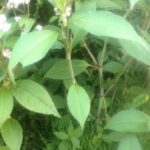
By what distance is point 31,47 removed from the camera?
90 centimetres

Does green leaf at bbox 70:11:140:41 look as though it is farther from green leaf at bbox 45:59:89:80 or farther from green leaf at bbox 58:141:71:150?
green leaf at bbox 58:141:71:150

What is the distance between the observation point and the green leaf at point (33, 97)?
1.02 m

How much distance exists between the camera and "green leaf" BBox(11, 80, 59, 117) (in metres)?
1.02

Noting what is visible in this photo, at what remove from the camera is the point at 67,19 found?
95 centimetres

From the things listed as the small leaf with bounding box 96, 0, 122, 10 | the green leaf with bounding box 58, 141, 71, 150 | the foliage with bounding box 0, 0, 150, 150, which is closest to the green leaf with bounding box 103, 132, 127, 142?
the foliage with bounding box 0, 0, 150, 150

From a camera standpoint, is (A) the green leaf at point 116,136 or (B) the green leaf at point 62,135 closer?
(A) the green leaf at point 116,136

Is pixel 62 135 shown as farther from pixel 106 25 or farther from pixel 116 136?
pixel 106 25

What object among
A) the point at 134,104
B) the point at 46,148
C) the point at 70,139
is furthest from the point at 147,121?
the point at 46,148

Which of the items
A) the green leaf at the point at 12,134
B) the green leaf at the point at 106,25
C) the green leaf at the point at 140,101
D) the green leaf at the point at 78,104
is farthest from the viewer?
the green leaf at the point at 140,101

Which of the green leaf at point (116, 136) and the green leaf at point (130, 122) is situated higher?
the green leaf at point (130, 122)

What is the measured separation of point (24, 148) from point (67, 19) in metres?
0.57

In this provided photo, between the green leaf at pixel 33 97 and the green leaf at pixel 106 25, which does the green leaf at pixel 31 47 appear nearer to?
the green leaf at pixel 106 25

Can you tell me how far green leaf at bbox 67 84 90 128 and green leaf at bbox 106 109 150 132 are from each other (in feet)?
0.42

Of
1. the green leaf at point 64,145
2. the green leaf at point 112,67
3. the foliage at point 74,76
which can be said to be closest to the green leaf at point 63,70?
the foliage at point 74,76
